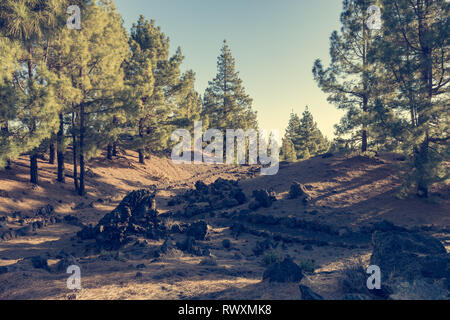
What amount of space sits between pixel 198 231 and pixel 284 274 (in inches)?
242

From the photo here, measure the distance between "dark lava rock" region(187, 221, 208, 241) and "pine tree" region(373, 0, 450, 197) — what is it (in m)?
10.9

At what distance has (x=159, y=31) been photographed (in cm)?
2927

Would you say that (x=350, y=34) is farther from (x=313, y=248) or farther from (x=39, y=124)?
(x=39, y=124)

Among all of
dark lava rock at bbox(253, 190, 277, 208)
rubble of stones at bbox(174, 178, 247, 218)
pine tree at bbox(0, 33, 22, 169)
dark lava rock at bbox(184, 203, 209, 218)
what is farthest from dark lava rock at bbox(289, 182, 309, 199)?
pine tree at bbox(0, 33, 22, 169)

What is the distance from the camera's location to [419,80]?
14984 mm

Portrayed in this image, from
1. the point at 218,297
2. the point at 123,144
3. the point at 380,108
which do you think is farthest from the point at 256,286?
the point at 123,144

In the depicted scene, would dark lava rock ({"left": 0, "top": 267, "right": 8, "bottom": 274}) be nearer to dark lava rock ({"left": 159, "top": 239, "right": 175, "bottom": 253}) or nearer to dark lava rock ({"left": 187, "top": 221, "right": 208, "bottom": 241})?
dark lava rock ({"left": 159, "top": 239, "right": 175, "bottom": 253})

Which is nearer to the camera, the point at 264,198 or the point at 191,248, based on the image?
the point at 191,248

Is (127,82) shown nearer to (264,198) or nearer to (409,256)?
(264,198)

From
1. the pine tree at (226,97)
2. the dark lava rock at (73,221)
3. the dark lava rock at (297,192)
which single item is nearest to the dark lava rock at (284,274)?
the dark lava rock at (297,192)

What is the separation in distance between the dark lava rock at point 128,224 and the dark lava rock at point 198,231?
1226 mm

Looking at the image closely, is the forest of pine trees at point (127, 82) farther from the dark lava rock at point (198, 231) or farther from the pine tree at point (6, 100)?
the dark lava rock at point (198, 231)

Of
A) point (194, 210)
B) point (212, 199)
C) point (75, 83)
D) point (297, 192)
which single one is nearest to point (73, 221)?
point (194, 210)
